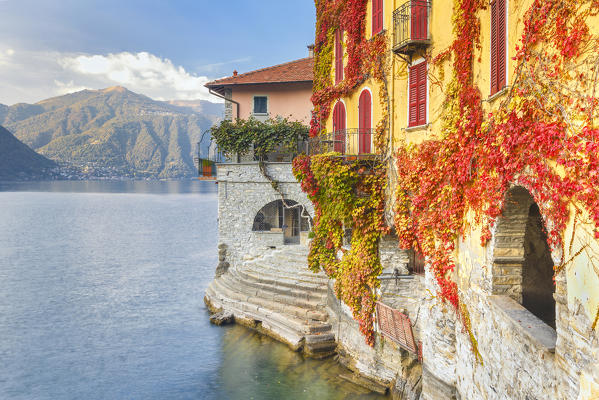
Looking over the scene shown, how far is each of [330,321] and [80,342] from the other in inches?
441

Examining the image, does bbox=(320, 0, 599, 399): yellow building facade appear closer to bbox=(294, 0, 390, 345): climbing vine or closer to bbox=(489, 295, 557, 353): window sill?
bbox=(489, 295, 557, 353): window sill

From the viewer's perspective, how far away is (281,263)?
2256 cm

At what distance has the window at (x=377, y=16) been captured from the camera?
14.2 m

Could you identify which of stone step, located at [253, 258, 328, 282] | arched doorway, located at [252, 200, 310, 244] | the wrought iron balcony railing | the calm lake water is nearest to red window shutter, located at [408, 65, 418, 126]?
the wrought iron balcony railing

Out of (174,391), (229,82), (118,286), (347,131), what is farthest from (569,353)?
(118,286)

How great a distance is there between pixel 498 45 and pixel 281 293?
14730 millimetres

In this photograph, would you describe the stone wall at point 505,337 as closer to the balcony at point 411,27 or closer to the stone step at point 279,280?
the balcony at point 411,27

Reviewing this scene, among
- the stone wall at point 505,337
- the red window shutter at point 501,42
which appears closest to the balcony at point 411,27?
the red window shutter at point 501,42

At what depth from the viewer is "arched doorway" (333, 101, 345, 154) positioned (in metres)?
17.2

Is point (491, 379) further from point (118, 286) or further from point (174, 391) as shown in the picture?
point (118, 286)

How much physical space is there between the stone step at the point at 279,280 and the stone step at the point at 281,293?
191 mm

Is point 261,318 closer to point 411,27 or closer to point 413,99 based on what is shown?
point 413,99

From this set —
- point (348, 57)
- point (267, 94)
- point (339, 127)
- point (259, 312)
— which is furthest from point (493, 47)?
point (267, 94)

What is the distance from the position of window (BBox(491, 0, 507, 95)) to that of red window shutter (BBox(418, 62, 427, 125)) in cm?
312
